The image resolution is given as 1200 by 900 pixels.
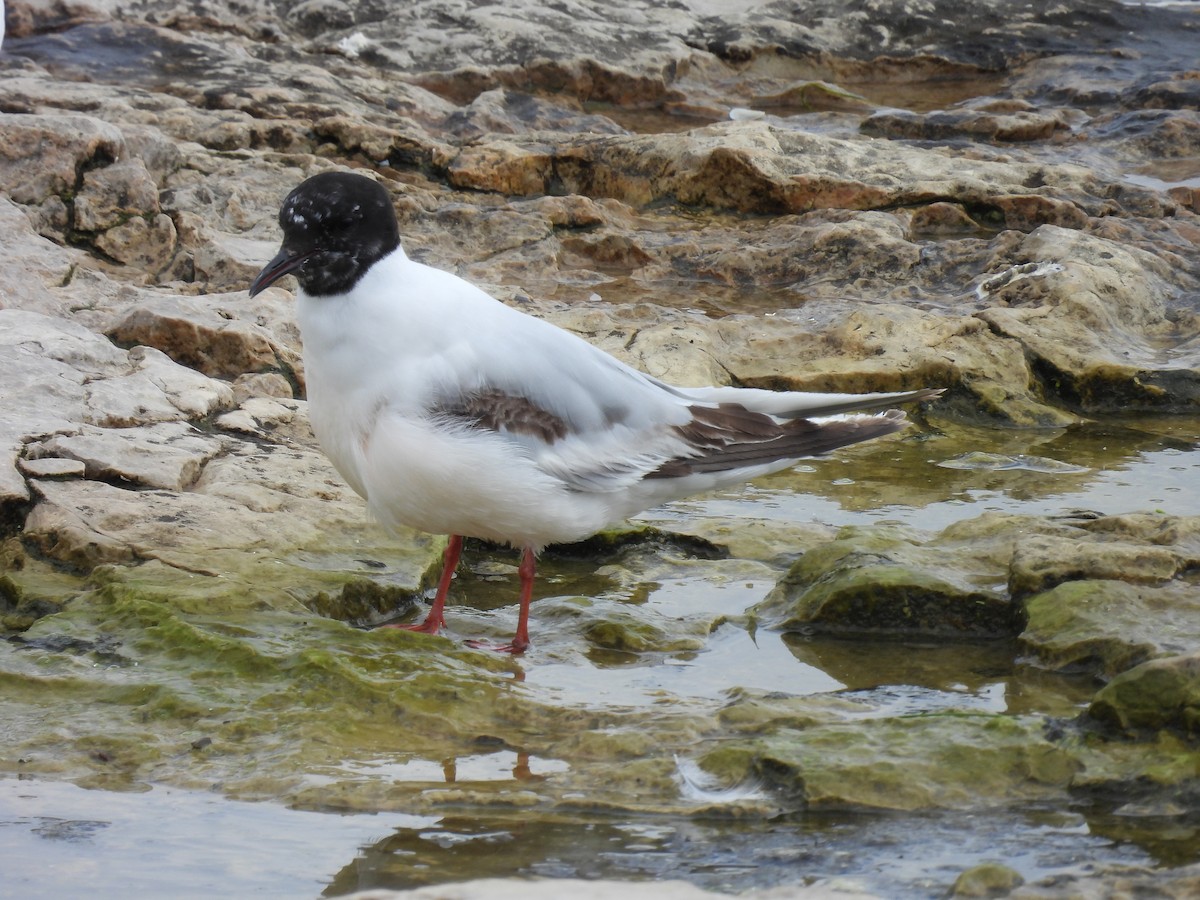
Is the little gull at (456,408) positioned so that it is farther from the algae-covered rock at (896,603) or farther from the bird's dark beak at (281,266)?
the algae-covered rock at (896,603)

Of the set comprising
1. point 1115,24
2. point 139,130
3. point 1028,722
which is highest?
point 1115,24

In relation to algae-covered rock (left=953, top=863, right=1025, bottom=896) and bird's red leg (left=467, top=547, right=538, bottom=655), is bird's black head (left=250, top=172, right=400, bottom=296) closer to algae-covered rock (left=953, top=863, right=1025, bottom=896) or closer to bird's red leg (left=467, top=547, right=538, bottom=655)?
bird's red leg (left=467, top=547, right=538, bottom=655)

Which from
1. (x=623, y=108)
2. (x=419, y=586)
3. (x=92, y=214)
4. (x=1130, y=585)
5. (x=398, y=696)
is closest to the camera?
(x=398, y=696)

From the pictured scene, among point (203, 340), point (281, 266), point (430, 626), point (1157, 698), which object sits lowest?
point (430, 626)

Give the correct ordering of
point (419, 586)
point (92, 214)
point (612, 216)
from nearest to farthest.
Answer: point (419, 586)
point (92, 214)
point (612, 216)

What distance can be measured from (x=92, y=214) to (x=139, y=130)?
3.04 ft

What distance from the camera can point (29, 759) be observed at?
3.71m

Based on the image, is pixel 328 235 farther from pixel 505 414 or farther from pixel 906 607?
pixel 906 607

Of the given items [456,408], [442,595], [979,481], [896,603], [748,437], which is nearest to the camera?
[456,408]

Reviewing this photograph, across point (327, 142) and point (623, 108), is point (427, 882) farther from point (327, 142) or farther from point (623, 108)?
point (623, 108)

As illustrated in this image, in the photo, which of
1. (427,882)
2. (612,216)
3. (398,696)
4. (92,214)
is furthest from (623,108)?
(427,882)

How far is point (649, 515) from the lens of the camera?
5.96m

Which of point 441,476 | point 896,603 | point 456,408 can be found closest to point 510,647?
point 441,476

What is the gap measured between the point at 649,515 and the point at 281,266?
1.95m
